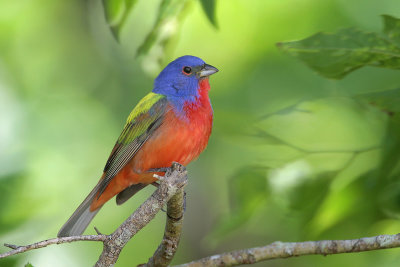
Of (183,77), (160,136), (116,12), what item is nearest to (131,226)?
(116,12)

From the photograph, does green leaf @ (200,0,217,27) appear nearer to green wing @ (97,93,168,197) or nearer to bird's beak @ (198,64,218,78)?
green wing @ (97,93,168,197)

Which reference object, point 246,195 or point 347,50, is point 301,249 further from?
point 347,50

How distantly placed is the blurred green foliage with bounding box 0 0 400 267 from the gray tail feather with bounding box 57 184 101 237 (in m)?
0.18

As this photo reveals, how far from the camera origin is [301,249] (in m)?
2.60

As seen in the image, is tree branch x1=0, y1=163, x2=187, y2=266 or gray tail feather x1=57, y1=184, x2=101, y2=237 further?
gray tail feather x1=57, y1=184, x2=101, y2=237

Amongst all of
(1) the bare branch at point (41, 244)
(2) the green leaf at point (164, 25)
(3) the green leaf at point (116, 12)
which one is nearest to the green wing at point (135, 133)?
(2) the green leaf at point (164, 25)

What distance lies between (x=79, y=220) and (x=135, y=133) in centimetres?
80

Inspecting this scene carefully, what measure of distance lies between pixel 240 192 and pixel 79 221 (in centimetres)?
144

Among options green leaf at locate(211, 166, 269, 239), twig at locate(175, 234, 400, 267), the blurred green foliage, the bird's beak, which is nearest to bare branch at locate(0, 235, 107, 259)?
the blurred green foliage

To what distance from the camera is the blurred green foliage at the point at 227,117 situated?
9.77 ft

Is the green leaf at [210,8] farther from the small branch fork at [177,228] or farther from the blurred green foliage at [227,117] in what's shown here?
the small branch fork at [177,228]

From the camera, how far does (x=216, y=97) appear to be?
6270 mm

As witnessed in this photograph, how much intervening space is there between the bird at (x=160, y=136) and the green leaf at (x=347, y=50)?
4.52ft

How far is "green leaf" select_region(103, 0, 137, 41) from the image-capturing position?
2867mm
